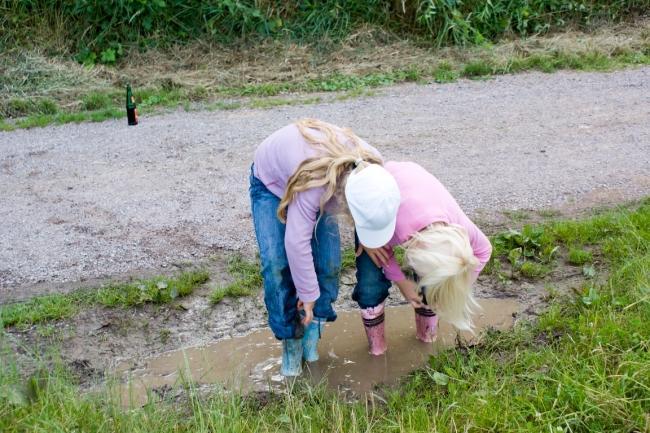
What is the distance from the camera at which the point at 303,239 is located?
10.5 ft

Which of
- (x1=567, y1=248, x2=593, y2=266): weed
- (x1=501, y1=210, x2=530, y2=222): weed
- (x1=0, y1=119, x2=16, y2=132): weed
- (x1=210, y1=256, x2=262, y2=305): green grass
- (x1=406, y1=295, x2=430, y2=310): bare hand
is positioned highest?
(x1=406, y1=295, x2=430, y2=310): bare hand

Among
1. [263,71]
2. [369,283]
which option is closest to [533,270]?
[369,283]

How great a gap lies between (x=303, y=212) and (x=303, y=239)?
11 centimetres

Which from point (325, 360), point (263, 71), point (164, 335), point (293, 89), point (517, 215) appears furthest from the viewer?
point (263, 71)

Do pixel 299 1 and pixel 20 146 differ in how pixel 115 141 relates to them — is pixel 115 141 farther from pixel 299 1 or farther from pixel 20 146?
pixel 299 1

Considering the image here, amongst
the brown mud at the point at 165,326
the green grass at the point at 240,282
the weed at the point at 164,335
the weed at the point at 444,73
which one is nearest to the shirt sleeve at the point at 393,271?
the brown mud at the point at 165,326

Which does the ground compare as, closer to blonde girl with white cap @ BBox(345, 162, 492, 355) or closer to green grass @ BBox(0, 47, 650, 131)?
green grass @ BBox(0, 47, 650, 131)

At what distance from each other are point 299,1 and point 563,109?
11.4 ft

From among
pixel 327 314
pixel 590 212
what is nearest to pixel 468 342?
pixel 327 314

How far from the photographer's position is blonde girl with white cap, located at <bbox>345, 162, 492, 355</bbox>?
3.06 m

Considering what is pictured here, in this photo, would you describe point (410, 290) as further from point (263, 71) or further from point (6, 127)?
point (263, 71)

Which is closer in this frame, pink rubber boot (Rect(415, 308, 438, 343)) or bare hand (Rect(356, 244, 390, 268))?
bare hand (Rect(356, 244, 390, 268))

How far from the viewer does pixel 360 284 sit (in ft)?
12.0

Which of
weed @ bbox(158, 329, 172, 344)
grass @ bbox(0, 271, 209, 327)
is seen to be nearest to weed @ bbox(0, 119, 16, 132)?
grass @ bbox(0, 271, 209, 327)
